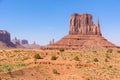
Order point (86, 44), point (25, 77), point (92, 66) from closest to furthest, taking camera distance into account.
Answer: point (25, 77), point (92, 66), point (86, 44)

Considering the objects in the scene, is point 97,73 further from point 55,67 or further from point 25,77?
point 25,77

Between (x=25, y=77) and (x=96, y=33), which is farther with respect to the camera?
(x=96, y=33)

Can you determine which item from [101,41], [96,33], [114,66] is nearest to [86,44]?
[101,41]

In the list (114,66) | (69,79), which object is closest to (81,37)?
(114,66)

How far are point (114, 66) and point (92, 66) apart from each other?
14.6 ft

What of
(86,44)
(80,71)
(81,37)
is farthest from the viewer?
(81,37)

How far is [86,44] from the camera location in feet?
546

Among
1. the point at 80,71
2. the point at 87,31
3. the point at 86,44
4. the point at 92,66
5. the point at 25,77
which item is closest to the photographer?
the point at 25,77

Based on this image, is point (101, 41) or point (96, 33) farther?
point (96, 33)

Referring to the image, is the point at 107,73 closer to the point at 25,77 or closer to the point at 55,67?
the point at 55,67

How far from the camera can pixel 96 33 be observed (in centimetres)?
19125

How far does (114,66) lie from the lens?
188 feet

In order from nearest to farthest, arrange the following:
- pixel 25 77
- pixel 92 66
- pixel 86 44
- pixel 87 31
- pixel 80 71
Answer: pixel 25 77 → pixel 80 71 → pixel 92 66 → pixel 86 44 → pixel 87 31

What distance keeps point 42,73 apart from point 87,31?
149 meters
